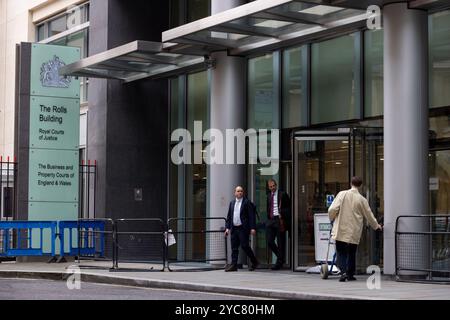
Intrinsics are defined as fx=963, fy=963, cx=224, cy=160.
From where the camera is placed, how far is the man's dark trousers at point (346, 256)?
55.9ft

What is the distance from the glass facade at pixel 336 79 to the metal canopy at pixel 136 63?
2.61 meters

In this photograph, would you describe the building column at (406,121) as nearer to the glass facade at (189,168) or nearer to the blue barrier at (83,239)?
the glass facade at (189,168)

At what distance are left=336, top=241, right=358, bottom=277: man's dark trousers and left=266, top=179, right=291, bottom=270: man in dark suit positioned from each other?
123 inches

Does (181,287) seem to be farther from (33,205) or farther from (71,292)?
(33,205)

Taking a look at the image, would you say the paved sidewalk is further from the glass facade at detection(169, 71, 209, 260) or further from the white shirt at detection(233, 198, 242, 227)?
the glass facade at detection(169, 71, 209, 260)

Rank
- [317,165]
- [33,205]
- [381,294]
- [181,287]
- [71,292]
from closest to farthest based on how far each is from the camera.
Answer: [381,294] → [71,292] → [181,287] → [317,165] → [33,205]

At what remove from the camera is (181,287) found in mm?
16938

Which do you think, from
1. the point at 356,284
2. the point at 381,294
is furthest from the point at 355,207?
the point at 381,294

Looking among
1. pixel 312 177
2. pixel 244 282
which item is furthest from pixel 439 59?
pixel 244 282

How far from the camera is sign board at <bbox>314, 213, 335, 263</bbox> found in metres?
18.9

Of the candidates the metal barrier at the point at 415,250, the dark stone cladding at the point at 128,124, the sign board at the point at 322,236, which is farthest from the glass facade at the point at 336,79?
the dark stone cladding at the point at 128,124

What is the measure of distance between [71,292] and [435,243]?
6.56 m

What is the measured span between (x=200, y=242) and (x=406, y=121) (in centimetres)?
766

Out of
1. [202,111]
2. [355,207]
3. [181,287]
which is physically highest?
[202,111]
